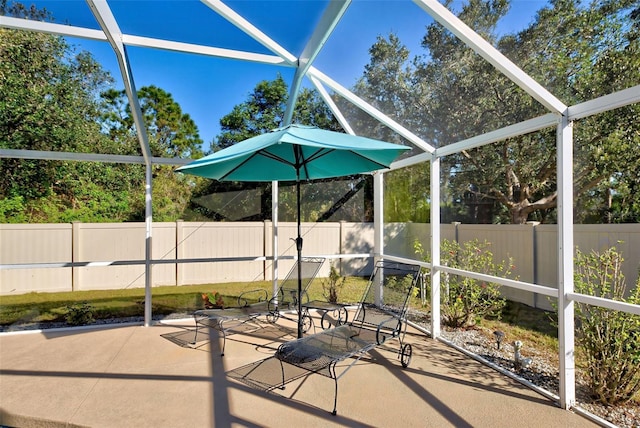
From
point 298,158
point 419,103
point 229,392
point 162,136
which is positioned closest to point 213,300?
point 229,392

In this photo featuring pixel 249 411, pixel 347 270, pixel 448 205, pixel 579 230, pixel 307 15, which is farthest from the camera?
pixel 347 270

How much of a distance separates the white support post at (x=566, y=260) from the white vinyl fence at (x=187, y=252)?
5.45 ft

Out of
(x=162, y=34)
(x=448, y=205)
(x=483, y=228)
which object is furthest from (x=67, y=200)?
(x=483, y=228)

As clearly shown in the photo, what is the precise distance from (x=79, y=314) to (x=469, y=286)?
5688 millimetres

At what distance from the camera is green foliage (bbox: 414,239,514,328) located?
5.12 metres

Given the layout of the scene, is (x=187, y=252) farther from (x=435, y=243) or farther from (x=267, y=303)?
(x=435, y=243)

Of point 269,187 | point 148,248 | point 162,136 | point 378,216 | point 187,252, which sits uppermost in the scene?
point 162,136

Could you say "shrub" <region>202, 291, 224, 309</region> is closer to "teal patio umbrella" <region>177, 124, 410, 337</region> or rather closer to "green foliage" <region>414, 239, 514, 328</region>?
"teal patio umbrella" <region>177, 124, 410, 337</region>

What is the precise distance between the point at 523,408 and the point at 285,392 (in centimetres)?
198

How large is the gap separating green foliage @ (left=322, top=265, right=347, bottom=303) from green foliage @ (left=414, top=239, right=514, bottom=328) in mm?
1696

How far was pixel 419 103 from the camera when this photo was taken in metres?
4.07

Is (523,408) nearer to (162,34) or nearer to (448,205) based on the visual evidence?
(448,205)

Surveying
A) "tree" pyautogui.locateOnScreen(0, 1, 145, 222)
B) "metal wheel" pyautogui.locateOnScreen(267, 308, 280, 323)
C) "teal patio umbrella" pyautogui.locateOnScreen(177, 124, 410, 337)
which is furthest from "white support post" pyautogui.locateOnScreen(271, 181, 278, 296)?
"tree" pyautogui.locateOnScreen(0, 1, 145, 222)

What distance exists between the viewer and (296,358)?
329 centimetres
